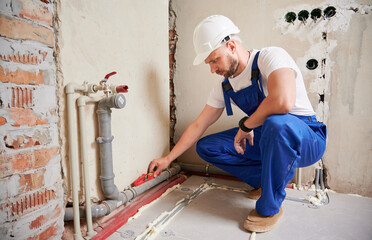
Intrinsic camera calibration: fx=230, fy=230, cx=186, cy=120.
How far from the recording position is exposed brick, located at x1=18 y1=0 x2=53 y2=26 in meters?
0.86

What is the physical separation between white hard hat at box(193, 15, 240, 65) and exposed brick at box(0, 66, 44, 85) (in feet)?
3.04

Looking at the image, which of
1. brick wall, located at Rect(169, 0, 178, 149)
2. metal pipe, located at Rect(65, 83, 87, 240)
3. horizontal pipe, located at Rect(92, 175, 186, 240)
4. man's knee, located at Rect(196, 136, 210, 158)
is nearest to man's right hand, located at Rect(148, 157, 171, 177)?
horizontal pipe, located at Rect(92, 175, 186, 240)

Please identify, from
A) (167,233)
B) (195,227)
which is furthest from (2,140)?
(195,227)

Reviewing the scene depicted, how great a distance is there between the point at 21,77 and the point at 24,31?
0.56 feet

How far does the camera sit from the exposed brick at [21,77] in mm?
805

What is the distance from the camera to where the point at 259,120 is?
1344 mm

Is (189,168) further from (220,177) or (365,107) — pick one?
(365,107)

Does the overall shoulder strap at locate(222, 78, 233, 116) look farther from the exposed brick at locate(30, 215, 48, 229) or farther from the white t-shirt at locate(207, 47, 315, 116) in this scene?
the exposed brick at locate(30, 215, 48, 229)

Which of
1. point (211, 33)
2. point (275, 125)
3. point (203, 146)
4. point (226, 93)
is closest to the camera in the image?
point (275, 125)

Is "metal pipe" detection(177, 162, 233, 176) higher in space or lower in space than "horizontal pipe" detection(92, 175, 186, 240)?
higher

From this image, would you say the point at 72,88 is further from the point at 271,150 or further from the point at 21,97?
the point at 271,150

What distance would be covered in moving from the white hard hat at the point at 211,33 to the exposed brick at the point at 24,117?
3.24 ft

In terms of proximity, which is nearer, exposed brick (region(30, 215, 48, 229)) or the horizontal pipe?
exposed brick (region(30, 215, 48, 229))

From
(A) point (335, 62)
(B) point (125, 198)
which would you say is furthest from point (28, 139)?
(A) point (335, 62)
